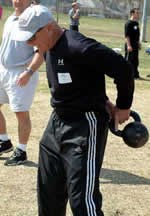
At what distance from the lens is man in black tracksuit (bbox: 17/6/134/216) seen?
9.54 ft

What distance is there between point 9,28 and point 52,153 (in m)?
2.13

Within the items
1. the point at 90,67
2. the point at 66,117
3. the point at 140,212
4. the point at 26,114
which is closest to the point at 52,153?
the point at 66,117

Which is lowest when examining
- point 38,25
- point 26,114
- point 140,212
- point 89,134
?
point 140,212

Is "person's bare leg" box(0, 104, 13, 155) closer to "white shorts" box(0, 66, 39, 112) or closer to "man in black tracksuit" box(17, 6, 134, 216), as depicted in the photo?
"white shorts" box(0, 66, 39, 112)

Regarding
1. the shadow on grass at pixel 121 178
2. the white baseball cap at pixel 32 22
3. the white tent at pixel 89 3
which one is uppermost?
the white baseball cap at pixel 32 22

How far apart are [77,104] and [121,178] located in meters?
2.20

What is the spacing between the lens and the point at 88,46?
2.85 meters

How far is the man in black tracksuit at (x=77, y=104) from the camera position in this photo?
291cm

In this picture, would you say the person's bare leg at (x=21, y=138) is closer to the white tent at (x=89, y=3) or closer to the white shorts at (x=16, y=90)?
the white shorts at (x=16, y=90)

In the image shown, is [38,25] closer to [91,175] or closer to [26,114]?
[91,175]

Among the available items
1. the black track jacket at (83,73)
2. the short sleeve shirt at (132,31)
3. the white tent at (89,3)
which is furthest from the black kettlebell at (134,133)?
the white tent at (89,3)

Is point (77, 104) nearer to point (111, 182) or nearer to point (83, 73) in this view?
point (83, 73)

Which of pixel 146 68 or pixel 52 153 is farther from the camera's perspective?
pixel 146 68

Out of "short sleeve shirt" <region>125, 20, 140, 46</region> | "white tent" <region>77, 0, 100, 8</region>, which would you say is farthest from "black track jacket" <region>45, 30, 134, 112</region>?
"white tent" <region>77, 0, 100, 8</region>
